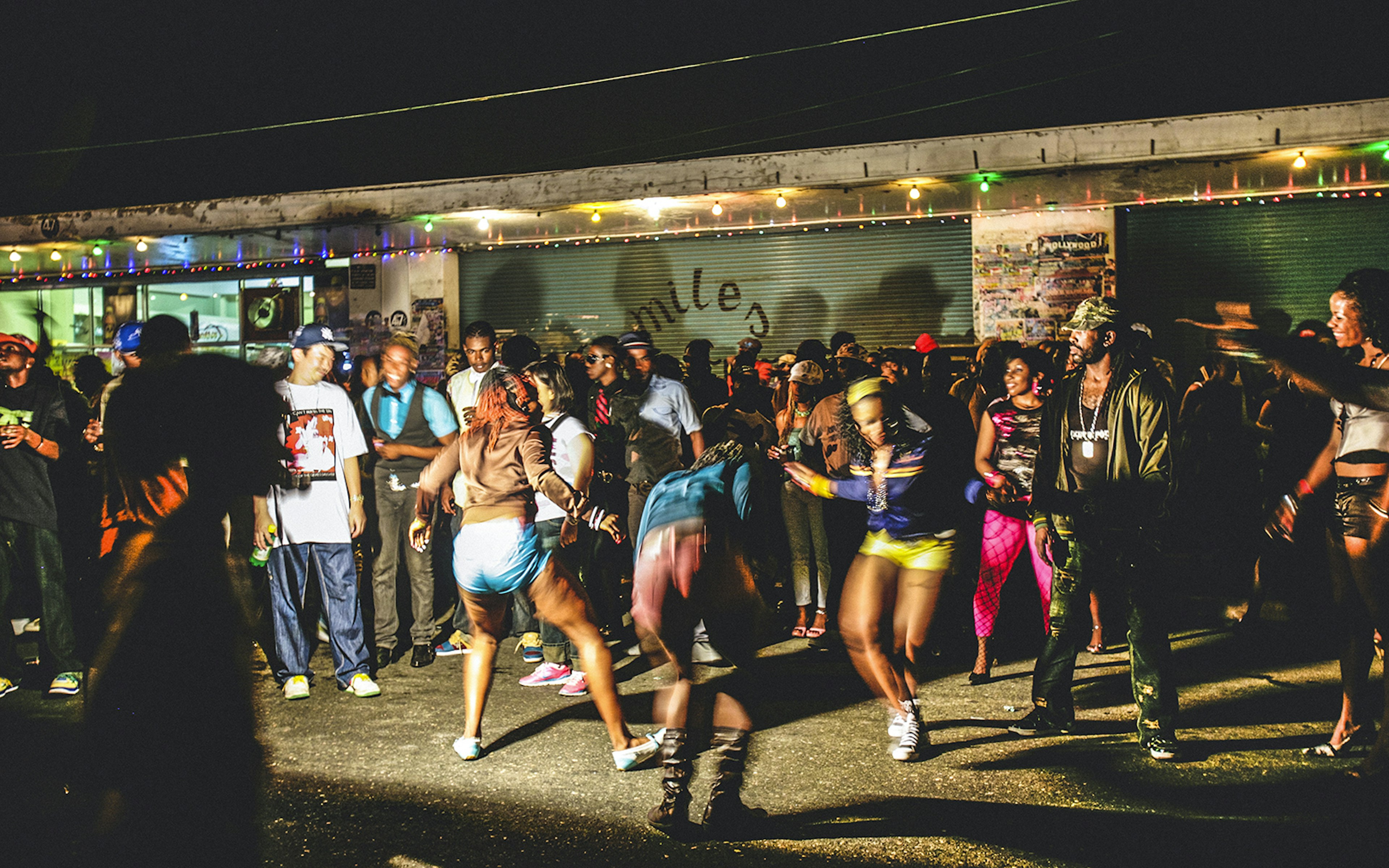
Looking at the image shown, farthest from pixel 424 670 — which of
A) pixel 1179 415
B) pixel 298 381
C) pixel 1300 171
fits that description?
pixel 1300 171

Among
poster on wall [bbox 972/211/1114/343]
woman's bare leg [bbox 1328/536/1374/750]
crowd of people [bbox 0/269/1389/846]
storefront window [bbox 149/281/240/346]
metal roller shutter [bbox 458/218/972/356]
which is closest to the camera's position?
crowd of people [bbox 0/269/1389/846]

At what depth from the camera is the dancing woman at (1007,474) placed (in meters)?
5.93

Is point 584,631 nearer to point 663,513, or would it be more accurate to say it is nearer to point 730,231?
point 663,513

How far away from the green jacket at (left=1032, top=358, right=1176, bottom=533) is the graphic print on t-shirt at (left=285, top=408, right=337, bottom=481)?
14.5 feet

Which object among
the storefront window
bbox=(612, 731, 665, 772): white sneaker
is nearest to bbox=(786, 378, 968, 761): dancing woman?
bbox=(612, 731, 665, 772): white sneaker

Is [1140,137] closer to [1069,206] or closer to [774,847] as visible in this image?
[1069,206]

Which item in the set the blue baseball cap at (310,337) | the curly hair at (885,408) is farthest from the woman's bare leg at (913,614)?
the blue baseball cap at (310,337)

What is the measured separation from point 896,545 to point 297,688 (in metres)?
3.90

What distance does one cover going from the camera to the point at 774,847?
378 cm

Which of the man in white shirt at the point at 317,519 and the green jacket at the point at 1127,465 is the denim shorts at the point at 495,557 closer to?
the man in white shirt at the point at 317,519

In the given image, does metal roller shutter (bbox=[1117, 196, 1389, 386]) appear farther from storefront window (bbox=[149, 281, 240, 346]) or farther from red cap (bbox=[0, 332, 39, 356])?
storefront window (bbox=[149, 281, 240, 346])

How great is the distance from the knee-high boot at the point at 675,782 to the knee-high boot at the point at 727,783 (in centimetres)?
11

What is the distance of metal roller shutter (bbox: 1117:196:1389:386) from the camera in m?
10.5

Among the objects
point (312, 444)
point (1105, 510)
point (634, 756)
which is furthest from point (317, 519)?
point (1105, 510)
